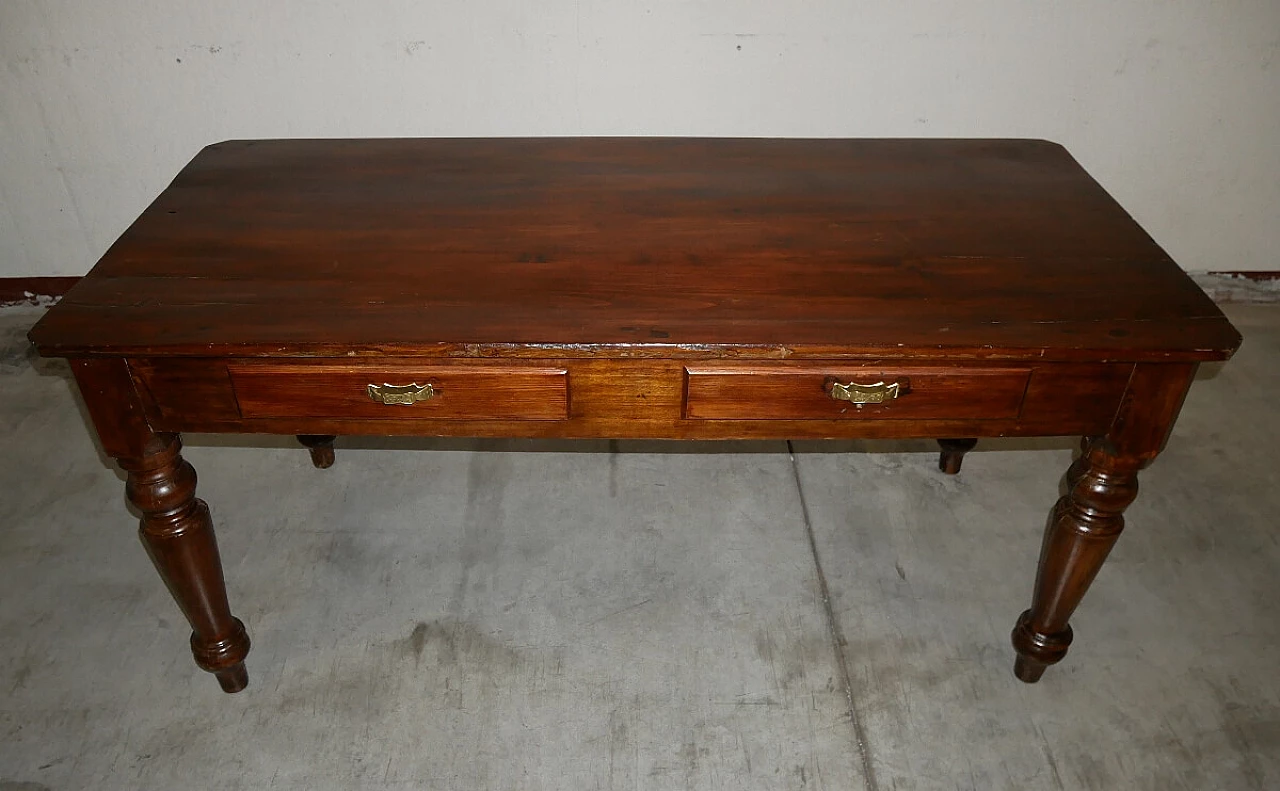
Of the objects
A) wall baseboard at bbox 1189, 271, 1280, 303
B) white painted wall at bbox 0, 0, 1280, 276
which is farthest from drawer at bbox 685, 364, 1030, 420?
wall baseboard at bbox 1189, 271, 1280, 303

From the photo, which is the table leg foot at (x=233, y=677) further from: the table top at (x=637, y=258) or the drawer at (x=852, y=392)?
the drawer at (x=852, y=392)

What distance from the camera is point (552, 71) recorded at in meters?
2.55

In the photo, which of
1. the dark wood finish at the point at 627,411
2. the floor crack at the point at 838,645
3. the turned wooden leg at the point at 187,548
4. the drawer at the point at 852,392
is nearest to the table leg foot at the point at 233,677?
the turned wooden leg at the point at 187,548

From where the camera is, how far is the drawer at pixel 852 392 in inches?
56.6

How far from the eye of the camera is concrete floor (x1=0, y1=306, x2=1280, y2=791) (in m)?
1.75

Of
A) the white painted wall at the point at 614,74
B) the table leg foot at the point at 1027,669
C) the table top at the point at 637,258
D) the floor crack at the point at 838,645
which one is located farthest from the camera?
the white painted wall at the point at 614,74

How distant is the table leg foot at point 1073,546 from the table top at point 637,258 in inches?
9.7

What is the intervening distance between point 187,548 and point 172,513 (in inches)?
3.2

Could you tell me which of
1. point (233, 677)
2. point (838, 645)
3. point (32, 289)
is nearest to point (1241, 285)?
point (838, 645)

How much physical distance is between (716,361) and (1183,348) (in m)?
0.70

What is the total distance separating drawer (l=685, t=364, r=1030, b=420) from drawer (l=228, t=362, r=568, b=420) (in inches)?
9.3

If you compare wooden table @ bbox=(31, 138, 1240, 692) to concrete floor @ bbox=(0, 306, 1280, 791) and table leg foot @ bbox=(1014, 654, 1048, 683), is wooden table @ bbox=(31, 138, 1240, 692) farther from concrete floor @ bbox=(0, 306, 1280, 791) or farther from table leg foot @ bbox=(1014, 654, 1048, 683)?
concrete floor @ bbox=(0, 306, 1280, 791)

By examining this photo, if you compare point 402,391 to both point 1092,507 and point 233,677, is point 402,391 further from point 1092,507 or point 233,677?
point 1092,507

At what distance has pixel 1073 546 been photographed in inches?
65.2
